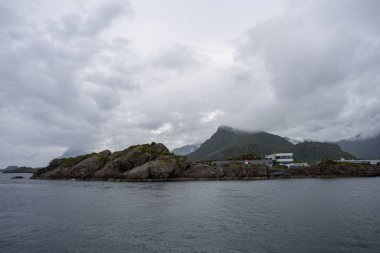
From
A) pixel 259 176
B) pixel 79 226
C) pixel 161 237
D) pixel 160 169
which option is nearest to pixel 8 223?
pixel 79 226

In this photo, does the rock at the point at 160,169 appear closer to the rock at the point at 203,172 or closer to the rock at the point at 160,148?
the rock at the point at 203,172

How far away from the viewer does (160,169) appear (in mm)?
144500

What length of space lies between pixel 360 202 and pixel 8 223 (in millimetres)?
63964

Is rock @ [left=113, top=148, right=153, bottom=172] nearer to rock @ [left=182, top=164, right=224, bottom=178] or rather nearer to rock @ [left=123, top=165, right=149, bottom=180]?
rock @ [left=123, top=165, right=149, bottom=180]

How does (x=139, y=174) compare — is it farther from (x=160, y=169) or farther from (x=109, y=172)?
(x=109, y=172)

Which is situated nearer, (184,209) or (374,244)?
(374,244)

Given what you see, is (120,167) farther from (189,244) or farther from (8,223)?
(189,244)

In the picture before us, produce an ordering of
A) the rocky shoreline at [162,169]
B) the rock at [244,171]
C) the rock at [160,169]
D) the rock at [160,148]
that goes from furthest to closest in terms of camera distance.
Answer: the rock at [160,148]
the rock at [244,171]
the rocky shoreline at [162,169]
the rock at [160,169]

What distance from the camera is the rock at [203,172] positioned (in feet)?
499

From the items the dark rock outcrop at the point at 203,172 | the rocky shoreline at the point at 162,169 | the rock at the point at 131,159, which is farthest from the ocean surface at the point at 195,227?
the rock at the point at 131,159

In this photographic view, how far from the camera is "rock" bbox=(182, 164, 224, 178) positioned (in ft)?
499

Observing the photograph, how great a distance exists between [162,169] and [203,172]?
20947 mm

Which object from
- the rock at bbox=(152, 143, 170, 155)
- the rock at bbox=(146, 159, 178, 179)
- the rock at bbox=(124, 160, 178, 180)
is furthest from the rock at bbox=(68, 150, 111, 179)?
the rock at bbox=(146, 159, 178, 179)

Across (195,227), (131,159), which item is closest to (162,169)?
(131,159)
